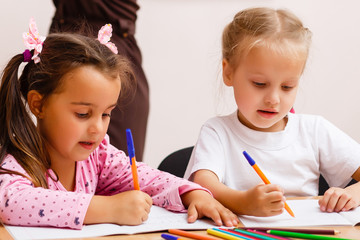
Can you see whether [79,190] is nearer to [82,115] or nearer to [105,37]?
[82,115]

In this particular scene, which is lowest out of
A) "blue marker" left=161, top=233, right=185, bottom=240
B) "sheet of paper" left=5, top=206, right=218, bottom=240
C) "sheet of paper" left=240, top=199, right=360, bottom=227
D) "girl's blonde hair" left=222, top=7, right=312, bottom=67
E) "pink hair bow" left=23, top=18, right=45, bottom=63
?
"sheet of paper" left=5, top=206, right=218, bottom=240

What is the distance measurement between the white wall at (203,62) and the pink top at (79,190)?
131cm

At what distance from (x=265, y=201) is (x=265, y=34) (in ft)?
1.50

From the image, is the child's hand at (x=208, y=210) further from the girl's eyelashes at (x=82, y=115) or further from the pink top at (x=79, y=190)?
the girl's eyelashes at (x=82, y=115)

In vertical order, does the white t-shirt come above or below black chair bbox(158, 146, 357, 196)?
above

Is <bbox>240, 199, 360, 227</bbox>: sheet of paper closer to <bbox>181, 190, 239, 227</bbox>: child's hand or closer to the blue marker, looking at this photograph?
<bbox>181, 190, 239, 227</bbox>: child's hand

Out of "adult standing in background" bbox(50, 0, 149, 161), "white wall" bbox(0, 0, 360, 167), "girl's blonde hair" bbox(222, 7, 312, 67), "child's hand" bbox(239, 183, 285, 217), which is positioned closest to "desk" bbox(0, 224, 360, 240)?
"child's hand" bbox(239, 183, 285, 217)

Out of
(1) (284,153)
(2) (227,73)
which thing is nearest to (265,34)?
(2) (227,73)

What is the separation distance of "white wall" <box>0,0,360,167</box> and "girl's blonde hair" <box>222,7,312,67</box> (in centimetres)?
105

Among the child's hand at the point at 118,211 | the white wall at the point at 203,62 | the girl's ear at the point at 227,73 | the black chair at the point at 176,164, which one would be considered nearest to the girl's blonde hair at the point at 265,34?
the girl's ear at the point at 227,73

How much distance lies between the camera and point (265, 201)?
41.4 inches

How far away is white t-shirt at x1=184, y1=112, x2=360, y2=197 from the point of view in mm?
1396

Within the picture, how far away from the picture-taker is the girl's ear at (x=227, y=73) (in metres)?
1.42

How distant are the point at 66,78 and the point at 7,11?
1384 millimetres
